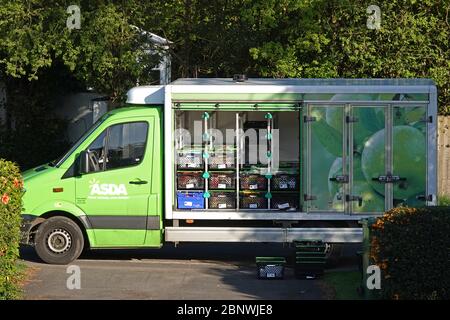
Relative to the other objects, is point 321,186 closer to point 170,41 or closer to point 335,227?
point 335,227

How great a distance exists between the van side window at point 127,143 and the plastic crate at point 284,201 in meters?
2.21

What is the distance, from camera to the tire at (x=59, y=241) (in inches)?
513

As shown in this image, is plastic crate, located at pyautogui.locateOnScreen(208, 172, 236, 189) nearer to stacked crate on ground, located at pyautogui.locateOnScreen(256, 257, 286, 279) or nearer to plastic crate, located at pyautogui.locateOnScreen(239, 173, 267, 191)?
plastic crate, located at pyautogui.locateOnScreen(239, 173, 267, 191)

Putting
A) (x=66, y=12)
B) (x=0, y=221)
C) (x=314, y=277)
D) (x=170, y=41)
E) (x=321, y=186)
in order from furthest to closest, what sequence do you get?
(x=170, y=41)
(x=66, y=12)
(x=321, y=186)
(x=314, y=277)
(x=0, y=221)

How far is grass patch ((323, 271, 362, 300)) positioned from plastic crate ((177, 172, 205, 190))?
240 centimetres

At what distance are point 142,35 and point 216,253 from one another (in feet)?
18.5

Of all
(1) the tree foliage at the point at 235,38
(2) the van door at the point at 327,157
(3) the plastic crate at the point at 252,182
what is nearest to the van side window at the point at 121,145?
(3) the plastic crate at the point at 252,182

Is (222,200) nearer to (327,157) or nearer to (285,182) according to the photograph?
(285,182)

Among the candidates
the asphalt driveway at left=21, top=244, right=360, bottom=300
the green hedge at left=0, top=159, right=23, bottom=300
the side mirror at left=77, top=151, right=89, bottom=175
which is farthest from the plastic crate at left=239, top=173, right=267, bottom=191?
the green hedge at left=0, top=159, right=23, bottom=300

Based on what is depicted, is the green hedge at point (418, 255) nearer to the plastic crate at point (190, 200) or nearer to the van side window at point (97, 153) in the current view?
the plastic crate at point (190, 200)

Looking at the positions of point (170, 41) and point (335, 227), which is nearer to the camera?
point (335, 227)

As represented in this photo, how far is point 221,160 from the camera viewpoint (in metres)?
13.3
